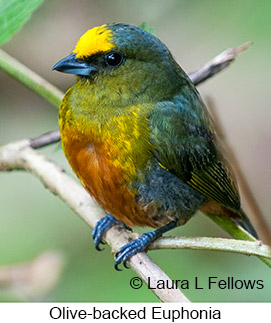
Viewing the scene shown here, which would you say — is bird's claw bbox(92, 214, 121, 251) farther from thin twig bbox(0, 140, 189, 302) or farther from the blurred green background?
the blurred green background

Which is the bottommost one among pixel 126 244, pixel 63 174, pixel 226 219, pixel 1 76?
pixel 226 219

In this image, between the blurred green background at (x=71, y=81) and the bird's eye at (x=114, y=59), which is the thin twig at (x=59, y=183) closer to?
the blurred green background at (x=71, y=81)

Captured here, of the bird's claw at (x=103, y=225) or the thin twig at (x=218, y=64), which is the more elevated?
the thin twig at (x=218, y=64)

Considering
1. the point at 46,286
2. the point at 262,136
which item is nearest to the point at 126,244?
the point at 46,286

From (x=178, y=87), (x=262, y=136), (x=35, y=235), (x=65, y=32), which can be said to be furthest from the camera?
(x=65, y=32)

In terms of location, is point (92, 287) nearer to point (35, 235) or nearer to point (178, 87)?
point (35, 235)

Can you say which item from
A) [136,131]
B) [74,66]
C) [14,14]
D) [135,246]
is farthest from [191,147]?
[14,14]

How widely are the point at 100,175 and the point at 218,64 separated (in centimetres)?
59

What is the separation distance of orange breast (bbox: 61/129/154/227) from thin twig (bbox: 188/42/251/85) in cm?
53

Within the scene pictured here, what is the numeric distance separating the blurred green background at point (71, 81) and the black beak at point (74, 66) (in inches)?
21.8

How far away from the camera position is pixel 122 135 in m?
2.21

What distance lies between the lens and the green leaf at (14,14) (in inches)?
69.6

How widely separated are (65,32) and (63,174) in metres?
0.99

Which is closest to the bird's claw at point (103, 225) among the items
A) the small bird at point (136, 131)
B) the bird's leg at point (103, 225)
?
the bird's leg at point (103, 225)
